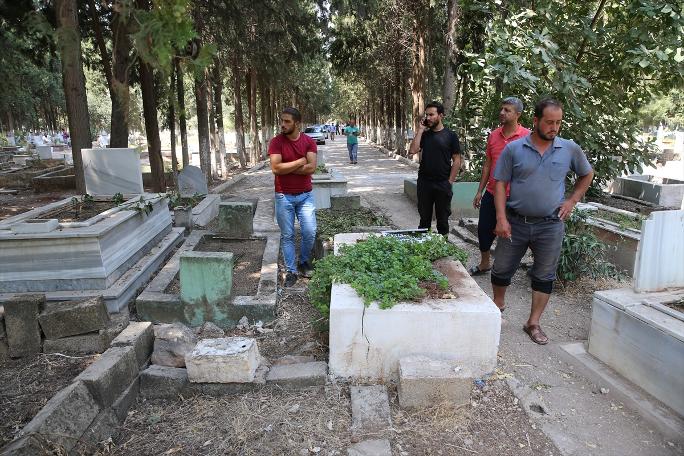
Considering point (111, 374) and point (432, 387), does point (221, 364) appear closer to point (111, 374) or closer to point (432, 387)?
point (111, 374)

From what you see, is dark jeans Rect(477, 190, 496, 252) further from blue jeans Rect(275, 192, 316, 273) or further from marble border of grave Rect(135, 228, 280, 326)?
marble border of grave Rect(135, 228, 280, 326)

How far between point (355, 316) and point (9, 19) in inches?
409

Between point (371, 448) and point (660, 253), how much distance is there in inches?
98.8

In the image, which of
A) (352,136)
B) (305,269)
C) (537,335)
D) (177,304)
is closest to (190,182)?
(305,269)

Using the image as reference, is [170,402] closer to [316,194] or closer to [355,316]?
[355,316]

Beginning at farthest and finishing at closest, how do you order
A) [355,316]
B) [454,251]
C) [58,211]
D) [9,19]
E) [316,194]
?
[9,19] → [316,194] → [58,211] → [454,251] → [355,316]

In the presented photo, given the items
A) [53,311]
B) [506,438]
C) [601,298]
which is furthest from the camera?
[53,311]

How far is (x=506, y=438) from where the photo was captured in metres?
2.66

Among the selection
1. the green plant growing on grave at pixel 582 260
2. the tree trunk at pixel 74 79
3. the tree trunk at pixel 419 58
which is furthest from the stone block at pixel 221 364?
the tree trunk at pixel 419 58

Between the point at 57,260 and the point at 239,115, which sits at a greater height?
the point at 239,115

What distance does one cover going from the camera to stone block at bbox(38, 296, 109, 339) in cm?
355

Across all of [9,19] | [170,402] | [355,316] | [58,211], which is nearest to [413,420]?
[355,316]

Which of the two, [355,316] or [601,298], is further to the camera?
[601,298]

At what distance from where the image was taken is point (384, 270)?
3.51 metres
